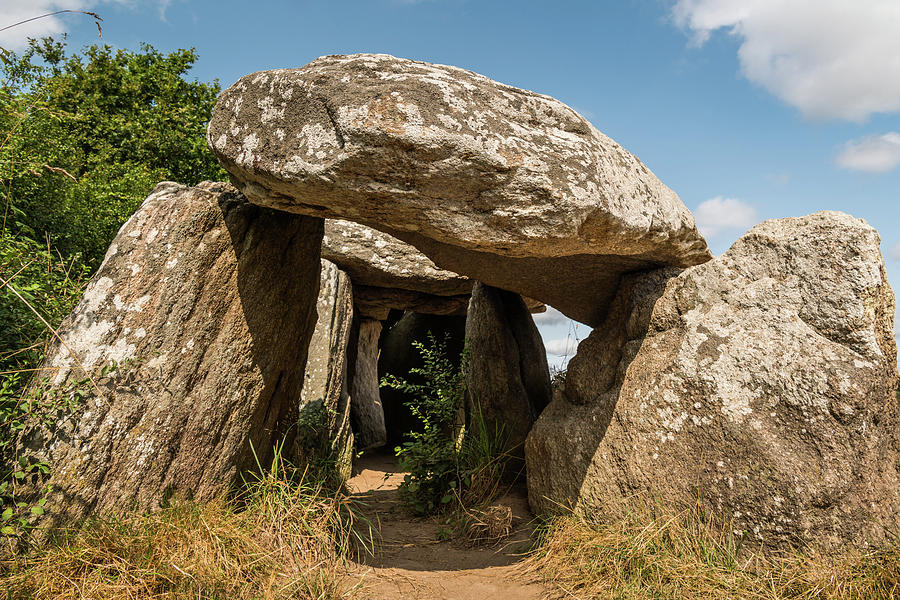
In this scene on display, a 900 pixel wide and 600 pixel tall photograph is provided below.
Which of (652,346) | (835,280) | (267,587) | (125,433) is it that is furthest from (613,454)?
(125,433)

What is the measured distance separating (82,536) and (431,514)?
114 inches

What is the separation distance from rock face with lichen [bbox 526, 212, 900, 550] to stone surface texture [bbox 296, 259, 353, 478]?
7.72 feet

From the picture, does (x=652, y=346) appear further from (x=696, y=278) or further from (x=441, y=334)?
(x=441, y=334)

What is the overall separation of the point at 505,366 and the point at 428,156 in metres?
3.34

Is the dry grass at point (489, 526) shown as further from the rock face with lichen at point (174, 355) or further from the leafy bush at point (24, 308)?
the leafy bush at point (24, 308)

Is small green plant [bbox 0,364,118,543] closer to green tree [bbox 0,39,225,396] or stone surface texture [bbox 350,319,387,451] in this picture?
green tree [bbox 0,39,225,396]

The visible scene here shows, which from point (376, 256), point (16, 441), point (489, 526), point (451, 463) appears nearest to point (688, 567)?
point (489, 526)

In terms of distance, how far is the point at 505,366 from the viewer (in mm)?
5922

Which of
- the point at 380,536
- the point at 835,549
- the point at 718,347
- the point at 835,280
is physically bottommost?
the point at 380,536

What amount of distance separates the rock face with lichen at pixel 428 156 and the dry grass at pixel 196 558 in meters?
1.80

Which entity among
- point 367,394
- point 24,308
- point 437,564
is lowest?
point 437,564

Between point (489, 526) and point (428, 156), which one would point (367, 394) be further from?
point (428, 156)

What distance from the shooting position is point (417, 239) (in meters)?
5.11

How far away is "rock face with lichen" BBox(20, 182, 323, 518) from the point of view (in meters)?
3.23
